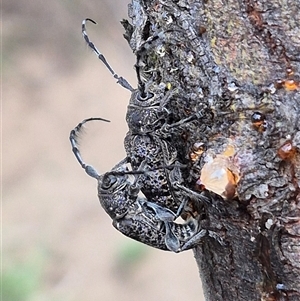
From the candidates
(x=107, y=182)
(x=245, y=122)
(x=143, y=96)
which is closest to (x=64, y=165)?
(x=107, y=182)

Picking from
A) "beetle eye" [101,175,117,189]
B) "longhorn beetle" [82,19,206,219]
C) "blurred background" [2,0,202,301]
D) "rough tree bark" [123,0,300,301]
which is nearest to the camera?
"rough tree bark" [123,0,300,301]

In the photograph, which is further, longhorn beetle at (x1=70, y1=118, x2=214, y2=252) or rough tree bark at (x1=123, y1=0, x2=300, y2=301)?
longhorn beetle at (x1=70, y1=118, x2=214, y2=252)

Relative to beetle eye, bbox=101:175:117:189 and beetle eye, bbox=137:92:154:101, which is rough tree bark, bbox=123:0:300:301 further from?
beetle eye, bbox=101:175:117:189

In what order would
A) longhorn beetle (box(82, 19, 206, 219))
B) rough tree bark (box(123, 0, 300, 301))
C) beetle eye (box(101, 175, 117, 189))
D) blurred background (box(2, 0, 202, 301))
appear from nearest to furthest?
1. rough tree bark (box(123, 0, 300, 301))
2. longhorn beetle (box(82, 19, 206, 219))
3. beetle eye (box(101, 175, 117, 189))
4. blurred background (box(2, 0, 202, 301))

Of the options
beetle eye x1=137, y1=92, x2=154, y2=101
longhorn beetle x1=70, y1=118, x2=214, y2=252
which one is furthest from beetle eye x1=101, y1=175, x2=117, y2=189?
beetle eye x1=137, y1=92, x2=154, y2=101

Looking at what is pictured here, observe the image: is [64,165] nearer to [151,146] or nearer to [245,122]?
[151,146]

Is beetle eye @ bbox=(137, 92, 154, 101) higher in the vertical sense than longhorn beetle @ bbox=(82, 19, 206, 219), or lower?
higher

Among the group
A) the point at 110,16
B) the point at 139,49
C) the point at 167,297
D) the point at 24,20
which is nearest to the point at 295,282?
the point at 139,49
